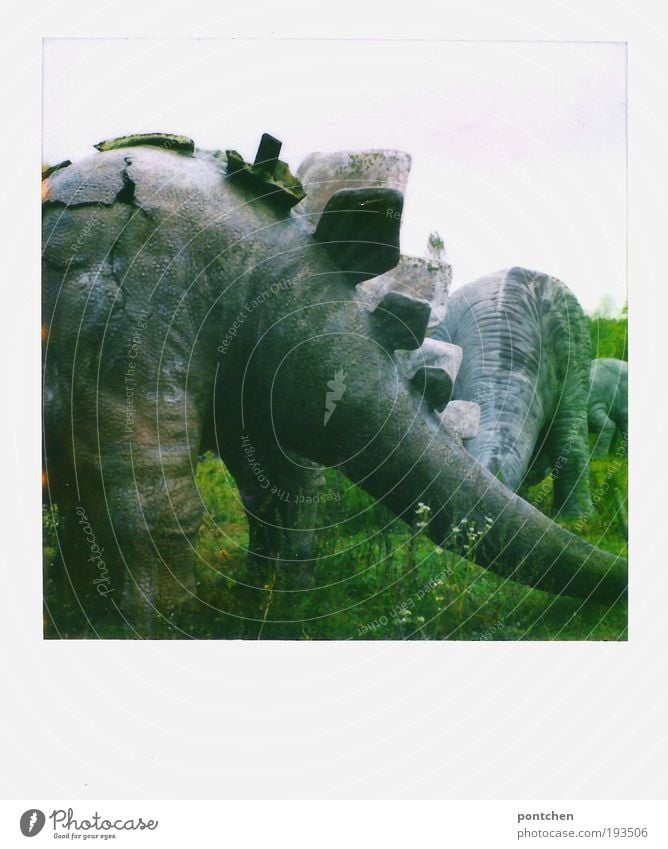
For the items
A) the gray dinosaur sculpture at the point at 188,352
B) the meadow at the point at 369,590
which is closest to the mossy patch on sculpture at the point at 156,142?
the gray dinosaur sculpture at the point at 188,352

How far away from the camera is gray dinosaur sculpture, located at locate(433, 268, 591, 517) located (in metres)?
6.56

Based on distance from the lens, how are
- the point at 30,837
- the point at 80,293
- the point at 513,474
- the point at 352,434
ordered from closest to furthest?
the point at 30,837 → the point at 80,293 → the point at 352,434 → the point at 513,474

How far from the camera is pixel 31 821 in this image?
16.4ft

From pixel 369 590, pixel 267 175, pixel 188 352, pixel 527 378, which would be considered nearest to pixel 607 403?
pixel 527 378

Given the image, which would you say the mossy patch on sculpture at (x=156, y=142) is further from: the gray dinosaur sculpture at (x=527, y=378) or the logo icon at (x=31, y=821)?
the logo icon at (x=31, y=821)

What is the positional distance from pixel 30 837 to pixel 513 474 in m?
3.20

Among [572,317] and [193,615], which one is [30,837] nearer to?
[193,615]

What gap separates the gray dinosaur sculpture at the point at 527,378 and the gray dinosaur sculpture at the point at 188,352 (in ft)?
3.16

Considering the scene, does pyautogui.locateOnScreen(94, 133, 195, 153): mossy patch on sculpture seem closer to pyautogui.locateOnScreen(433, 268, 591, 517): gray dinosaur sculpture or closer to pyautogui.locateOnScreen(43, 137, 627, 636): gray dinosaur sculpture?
pyautogui.locateOnScreen(43, 137, 627, 636): gray dinosaur sculpture

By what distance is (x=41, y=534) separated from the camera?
5.61 metres

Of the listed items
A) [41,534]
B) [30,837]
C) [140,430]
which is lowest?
[30,837]

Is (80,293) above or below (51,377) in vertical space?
above

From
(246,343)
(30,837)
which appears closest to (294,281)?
(246,343)

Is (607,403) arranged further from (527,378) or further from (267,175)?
(267,175)
